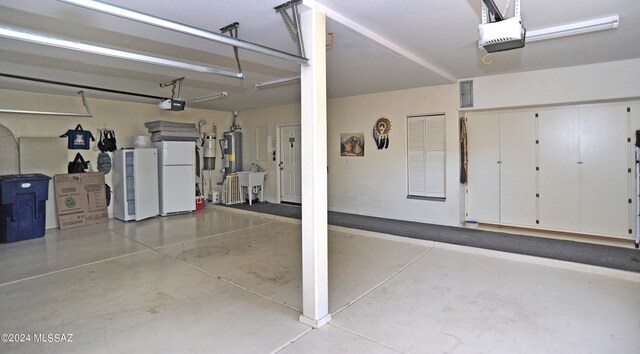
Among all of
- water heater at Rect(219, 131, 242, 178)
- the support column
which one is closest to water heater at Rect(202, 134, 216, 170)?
water heater at Rect(219, 131, 242, 178)

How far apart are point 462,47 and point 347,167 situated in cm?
374

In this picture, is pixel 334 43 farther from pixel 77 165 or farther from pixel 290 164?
pixel 77 165

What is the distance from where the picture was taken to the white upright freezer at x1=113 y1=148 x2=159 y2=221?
6.64 m

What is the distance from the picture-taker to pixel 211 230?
587 centimetres

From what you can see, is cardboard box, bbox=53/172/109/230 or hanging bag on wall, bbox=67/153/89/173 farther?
hanging bag on wall, bbox=67/153/89/173

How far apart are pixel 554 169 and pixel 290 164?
550 centimetres

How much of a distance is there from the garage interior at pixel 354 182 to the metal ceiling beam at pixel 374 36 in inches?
0.8

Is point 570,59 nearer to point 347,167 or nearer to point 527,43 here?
point 527,43

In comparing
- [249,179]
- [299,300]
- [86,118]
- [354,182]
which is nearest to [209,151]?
[249,179]

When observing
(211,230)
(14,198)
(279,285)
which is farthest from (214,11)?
(14,198)

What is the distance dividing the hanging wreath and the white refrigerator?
413 centimetres

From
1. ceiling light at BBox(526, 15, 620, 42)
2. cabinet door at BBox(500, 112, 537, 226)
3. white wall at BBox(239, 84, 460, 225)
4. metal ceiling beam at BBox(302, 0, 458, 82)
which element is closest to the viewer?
metal ceiling beam at BBox(302, 0, 458, 82)

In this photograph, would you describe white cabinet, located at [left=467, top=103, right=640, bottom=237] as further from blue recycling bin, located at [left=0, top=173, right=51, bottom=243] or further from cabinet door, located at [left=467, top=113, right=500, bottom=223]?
blue recycling bin, located at [left=0, top=173, right=51, bottom=243]

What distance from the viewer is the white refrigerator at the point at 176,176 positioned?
7.12 meters
